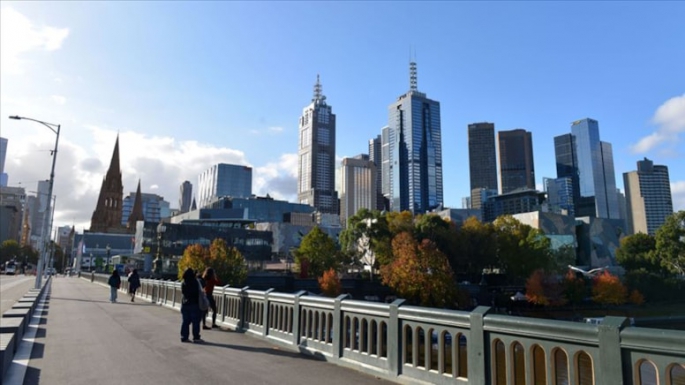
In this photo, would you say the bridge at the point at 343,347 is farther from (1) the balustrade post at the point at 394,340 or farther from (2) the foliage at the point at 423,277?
(2) the foliage at the point at 423,277

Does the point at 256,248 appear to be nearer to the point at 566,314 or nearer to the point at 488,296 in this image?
the point at 488,296

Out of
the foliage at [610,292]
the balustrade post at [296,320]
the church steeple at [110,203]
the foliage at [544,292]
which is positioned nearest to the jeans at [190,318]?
the balustrade post at [296,320]

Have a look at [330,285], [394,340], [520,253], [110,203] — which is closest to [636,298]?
[520,253]

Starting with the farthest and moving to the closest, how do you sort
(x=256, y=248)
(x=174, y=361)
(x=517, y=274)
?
(x=256, y=248), (x=517, y=274), (x=174, y=361)

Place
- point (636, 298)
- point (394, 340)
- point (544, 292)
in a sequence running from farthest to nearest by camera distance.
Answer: point (636, 298) < point (544, 292) < point (394, 340)

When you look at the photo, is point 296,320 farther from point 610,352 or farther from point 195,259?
point 195,259

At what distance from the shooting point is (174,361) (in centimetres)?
881

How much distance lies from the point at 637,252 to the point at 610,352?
96.2m

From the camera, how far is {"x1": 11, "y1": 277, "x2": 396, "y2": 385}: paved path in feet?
24.5

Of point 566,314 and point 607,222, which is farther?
point 607,222

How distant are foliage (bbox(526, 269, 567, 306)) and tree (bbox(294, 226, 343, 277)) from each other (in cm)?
3039

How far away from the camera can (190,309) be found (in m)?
11.3

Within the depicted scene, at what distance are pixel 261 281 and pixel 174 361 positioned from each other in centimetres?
6566

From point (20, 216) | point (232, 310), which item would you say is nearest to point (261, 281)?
point (232, 310)
